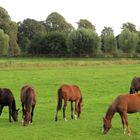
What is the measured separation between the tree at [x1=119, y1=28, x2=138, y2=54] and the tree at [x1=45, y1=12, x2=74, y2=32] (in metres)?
22.9

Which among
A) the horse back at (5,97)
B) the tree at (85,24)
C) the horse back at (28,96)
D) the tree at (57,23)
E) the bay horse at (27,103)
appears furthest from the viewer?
the tree at (85,24)

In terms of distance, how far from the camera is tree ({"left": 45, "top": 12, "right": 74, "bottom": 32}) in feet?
371

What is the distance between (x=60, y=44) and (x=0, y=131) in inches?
3230

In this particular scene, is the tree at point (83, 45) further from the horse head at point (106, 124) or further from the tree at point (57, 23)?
the horse head at point (106, 124)

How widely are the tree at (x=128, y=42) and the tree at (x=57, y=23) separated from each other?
22878 millimetres

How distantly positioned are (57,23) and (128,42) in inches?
1170

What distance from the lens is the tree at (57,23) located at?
371ft

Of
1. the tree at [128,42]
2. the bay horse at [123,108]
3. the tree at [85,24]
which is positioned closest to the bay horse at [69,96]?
the bay horse at [123,108]

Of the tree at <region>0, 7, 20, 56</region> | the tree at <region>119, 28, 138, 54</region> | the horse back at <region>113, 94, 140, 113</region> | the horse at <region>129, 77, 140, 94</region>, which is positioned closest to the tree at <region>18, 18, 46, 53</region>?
the tree at <region>0, 7, 20, 56</region>

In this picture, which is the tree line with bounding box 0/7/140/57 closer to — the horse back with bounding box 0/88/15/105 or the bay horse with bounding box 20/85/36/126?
the horse back with bounding box 0/88/15/105

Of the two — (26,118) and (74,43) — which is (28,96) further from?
(74,43)

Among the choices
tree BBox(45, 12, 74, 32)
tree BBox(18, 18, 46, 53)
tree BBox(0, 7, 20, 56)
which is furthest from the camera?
tree BBox(45, 12, 74, 32)

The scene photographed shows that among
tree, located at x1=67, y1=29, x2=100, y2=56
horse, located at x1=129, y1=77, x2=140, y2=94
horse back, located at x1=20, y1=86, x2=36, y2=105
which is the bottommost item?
horse, located at x1=129, y1=77, x2=140, y2=94

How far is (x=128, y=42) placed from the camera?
91188mm
